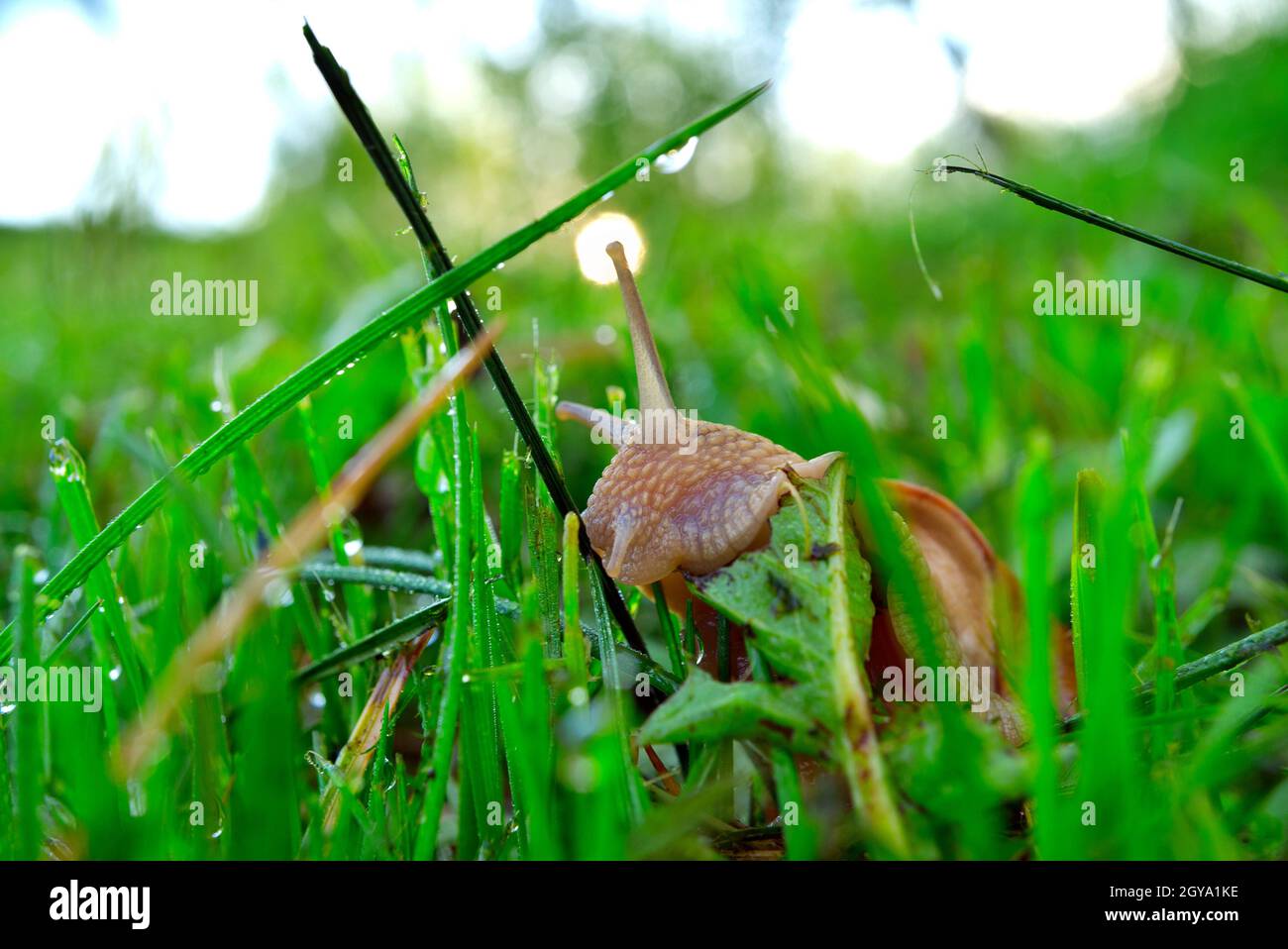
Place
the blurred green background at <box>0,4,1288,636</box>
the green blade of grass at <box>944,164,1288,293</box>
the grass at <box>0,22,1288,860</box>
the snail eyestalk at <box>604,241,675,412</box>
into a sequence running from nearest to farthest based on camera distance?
the grass at <box>0,22,1288,860</box> → the green blade of grass at <box>944,164,1288,293</box> → the snail eyestalk at <box>604,241,675,412</box> → the blurred green background at <box>0,4,1288,636</box>

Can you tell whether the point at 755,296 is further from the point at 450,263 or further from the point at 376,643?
the point at 376,643

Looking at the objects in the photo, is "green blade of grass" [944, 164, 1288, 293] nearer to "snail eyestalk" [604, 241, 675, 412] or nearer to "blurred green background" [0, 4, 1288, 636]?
"blurred green background" [0, 4, 1288, 636]

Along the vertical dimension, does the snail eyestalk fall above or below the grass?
above

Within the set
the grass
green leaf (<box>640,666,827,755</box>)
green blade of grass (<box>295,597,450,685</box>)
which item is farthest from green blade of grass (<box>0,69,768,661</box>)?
green leaf (<box>640,666,827,755</box>)

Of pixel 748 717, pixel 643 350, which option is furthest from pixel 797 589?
pixel 643 350

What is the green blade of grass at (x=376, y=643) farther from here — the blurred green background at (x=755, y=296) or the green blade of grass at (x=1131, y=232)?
the green blade of grass at (x=1131, y=232)

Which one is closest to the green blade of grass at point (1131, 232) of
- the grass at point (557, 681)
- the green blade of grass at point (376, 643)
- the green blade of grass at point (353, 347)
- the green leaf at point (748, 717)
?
the grass at point (557, 681)

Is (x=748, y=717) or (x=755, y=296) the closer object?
(x=748, y=717)
